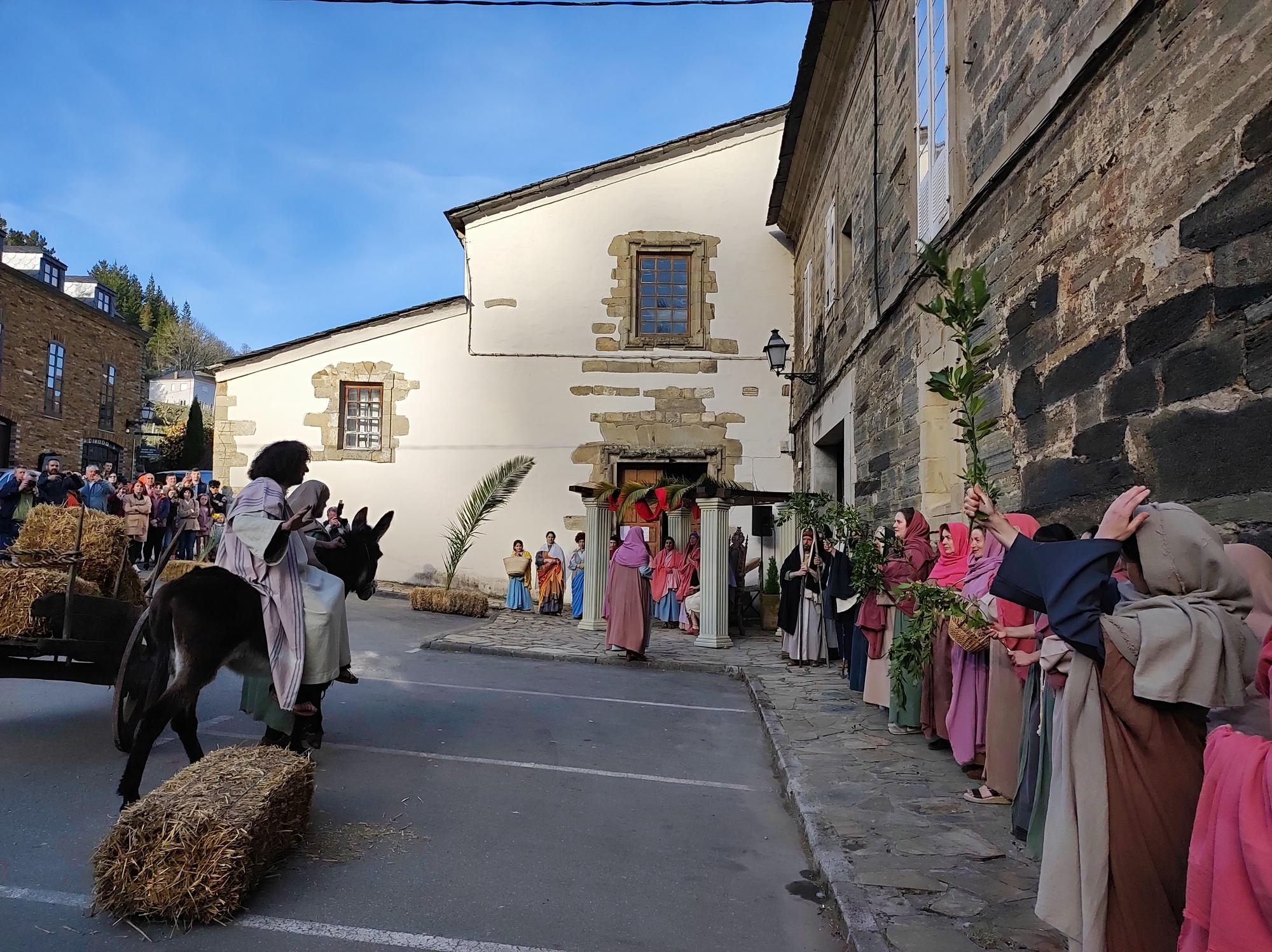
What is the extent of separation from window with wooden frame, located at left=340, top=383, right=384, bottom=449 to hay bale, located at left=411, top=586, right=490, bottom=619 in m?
4.00

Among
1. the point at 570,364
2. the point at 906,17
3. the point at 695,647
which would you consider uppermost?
the point at 906,17

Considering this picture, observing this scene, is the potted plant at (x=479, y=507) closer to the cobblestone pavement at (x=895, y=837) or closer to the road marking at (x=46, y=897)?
the cobblestone pavement at (x=895, y=837)

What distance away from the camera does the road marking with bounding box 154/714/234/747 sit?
567 centimetres

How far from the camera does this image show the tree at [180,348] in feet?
190

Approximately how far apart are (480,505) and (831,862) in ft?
44.2

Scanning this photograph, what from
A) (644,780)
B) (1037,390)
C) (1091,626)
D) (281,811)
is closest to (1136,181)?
(1037,390)

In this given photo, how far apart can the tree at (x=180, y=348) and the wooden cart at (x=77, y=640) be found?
56.5 metres

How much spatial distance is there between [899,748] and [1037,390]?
106 inches

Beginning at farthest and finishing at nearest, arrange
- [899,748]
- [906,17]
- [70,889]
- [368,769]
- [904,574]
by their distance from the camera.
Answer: [906,17] < [904,574] < [899,748] < [368,769] < [70,889]

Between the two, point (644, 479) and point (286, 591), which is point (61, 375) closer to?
point (644, 479)

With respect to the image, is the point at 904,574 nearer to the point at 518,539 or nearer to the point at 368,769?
the point at 368,769

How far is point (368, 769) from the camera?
5.36 m

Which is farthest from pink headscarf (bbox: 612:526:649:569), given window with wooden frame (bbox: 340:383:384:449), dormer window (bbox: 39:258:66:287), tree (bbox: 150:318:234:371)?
tree (bbox: 150:318:234:371)

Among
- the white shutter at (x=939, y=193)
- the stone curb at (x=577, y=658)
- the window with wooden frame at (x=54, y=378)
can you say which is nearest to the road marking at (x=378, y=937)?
the white shutter at (x=939, y=193)
